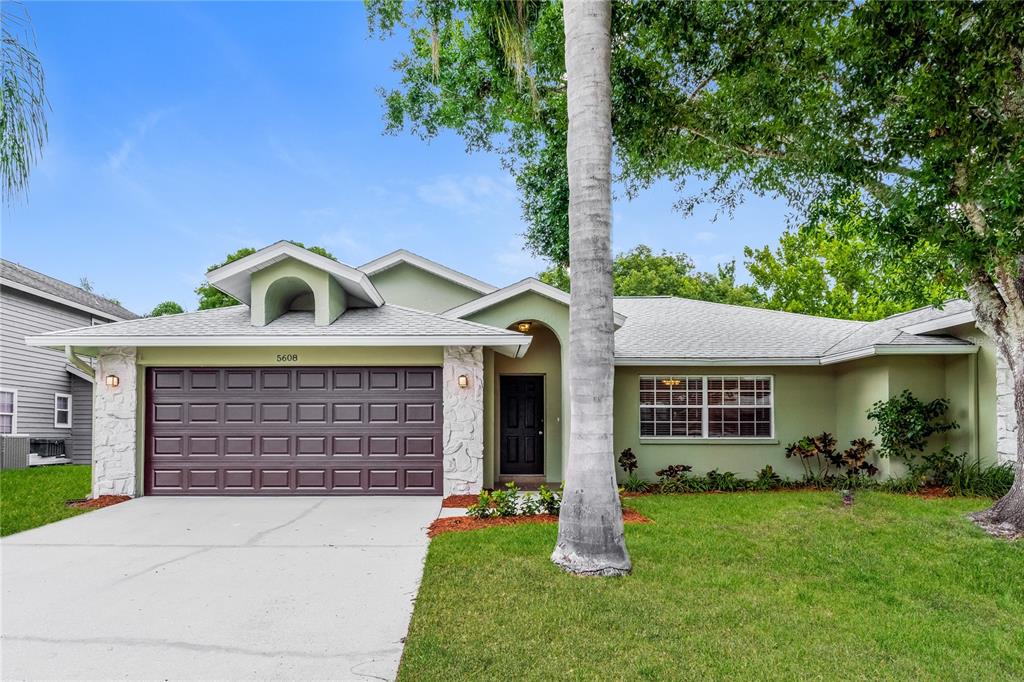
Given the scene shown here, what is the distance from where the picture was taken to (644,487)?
1166cm

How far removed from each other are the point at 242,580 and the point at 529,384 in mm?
8446

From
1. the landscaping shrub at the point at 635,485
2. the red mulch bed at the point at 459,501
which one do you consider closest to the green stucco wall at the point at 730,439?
the landscaping shrub at the point at 635,485

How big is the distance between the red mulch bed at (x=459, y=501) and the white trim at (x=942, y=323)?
29.6 feet

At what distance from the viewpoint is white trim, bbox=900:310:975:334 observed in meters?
10.4

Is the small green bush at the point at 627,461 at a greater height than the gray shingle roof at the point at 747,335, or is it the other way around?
the gray shingle roof at the point at 747,335

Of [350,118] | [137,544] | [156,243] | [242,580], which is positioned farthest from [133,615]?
[156,243]

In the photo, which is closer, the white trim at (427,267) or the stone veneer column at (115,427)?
the stone veneer column at (115,427)

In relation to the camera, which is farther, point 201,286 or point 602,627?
point 201,286

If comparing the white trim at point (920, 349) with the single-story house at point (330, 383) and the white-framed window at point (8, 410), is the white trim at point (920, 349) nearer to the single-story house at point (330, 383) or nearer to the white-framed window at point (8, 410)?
the single-story house at point (330, 383)

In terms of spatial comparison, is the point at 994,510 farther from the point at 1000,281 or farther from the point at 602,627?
the point at 602,627

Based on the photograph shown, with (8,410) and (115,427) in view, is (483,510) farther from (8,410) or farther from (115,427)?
(8,410)

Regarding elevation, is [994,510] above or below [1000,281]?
below

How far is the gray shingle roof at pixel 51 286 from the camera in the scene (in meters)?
16.9

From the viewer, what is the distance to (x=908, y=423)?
10734 mm
